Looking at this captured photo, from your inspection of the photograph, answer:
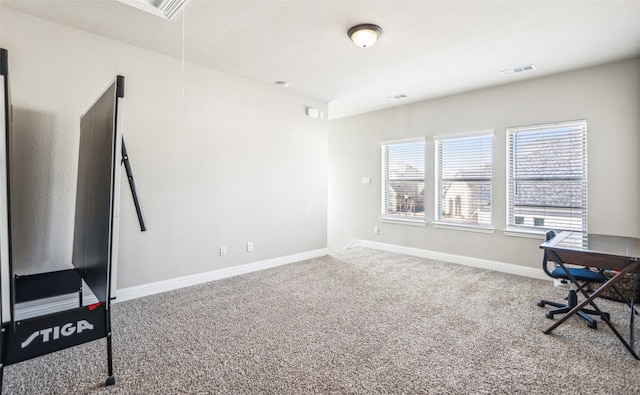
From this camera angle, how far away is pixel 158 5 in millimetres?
2514

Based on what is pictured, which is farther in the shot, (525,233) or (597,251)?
(525,233)

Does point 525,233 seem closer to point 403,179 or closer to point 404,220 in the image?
point 404,220

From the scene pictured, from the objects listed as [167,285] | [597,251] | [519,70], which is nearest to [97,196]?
[167,285]

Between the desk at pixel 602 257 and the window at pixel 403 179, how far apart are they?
2.74 meters

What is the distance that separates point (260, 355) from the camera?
7.13 feet

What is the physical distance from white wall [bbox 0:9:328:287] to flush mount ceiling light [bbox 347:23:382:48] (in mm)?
1882

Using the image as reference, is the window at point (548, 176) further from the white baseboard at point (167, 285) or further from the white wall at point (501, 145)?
the white baseboard at point (167, 285)

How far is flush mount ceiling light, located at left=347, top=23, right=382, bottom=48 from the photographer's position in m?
2.77

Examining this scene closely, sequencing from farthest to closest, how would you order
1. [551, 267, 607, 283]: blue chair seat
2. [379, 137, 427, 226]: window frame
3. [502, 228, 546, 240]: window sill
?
[379, 137, 427, 226]: window frame < [502, 228, 546, 240]: window sill < [551, 267, 607, 283]: blue chair seat

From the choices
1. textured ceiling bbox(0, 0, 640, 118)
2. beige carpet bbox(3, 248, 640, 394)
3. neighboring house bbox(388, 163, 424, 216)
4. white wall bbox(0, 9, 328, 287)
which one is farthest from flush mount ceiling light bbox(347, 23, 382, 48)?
neighboring house bbox(388, 163, 424, 216)

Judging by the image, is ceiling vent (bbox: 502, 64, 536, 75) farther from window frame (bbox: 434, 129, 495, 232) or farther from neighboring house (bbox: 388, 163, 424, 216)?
neighboring house (bbox: 388, 163, 424, 216)

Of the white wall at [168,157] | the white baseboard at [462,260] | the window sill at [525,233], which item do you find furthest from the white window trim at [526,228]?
the white wall at [168,157]

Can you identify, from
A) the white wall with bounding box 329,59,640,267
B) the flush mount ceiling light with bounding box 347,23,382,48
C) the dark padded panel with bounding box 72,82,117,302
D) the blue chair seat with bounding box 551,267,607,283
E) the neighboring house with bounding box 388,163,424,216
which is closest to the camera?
the dark padded panel with bounding box 72,82,117,302

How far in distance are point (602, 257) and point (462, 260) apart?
2.62 meters
